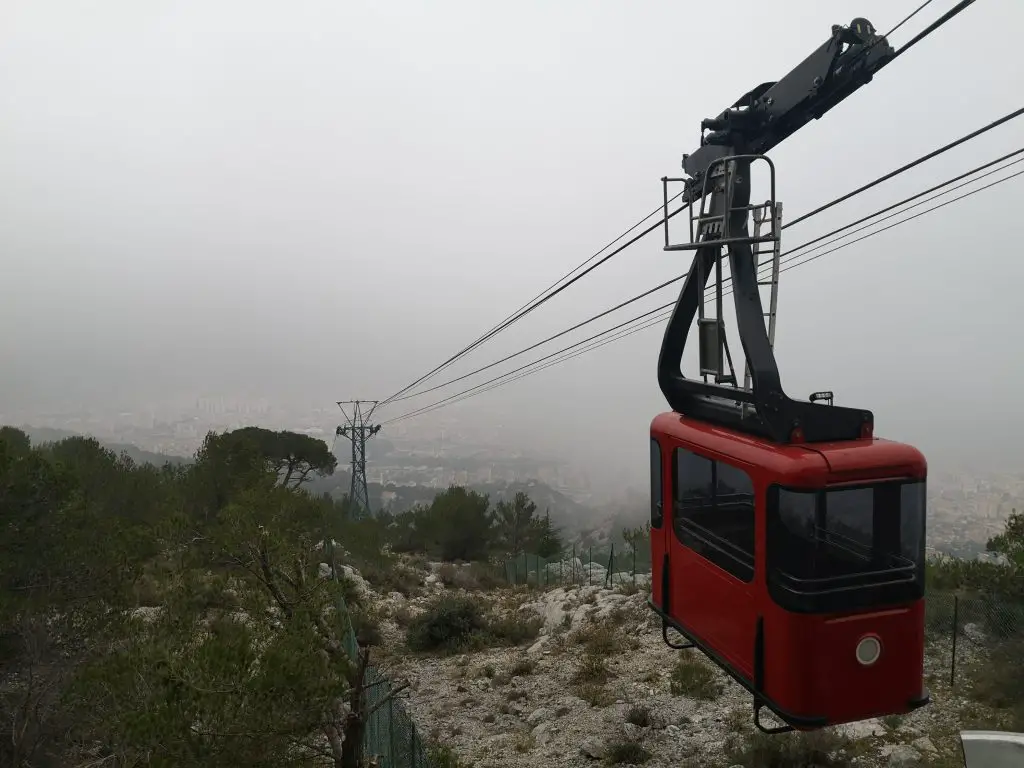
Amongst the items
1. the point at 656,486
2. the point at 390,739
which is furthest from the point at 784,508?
the point at 390,739

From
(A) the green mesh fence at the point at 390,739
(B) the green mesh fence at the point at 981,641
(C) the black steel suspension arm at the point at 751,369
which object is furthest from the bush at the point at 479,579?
(C) the black steel suspension arm at the point at 751,369

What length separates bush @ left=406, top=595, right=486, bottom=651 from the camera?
15.5 metres

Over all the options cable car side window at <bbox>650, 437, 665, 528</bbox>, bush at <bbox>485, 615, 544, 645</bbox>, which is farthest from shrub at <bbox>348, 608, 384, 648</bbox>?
cable car side window at <bbox>650, 437, 665, 528</bbox>

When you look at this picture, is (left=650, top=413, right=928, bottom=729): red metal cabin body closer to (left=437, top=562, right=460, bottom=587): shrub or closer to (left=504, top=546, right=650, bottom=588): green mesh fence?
(left=504, top=546, right=650, bottom=588): green mesh fence

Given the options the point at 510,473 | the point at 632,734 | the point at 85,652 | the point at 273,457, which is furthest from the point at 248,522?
the point at 510,473

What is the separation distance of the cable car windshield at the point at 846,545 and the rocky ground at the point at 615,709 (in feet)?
14.4

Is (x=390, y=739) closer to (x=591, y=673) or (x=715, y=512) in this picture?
(x=591, y=673)

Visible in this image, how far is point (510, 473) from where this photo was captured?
7032 inches

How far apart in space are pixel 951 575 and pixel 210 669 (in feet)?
52.6

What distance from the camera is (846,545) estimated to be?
4.54m

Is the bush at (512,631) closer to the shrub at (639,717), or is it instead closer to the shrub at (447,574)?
the shrub at (639,717)

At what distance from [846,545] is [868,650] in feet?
2.56

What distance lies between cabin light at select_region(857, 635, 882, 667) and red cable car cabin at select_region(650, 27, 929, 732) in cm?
1

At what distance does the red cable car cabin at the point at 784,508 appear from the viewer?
4422 mm
